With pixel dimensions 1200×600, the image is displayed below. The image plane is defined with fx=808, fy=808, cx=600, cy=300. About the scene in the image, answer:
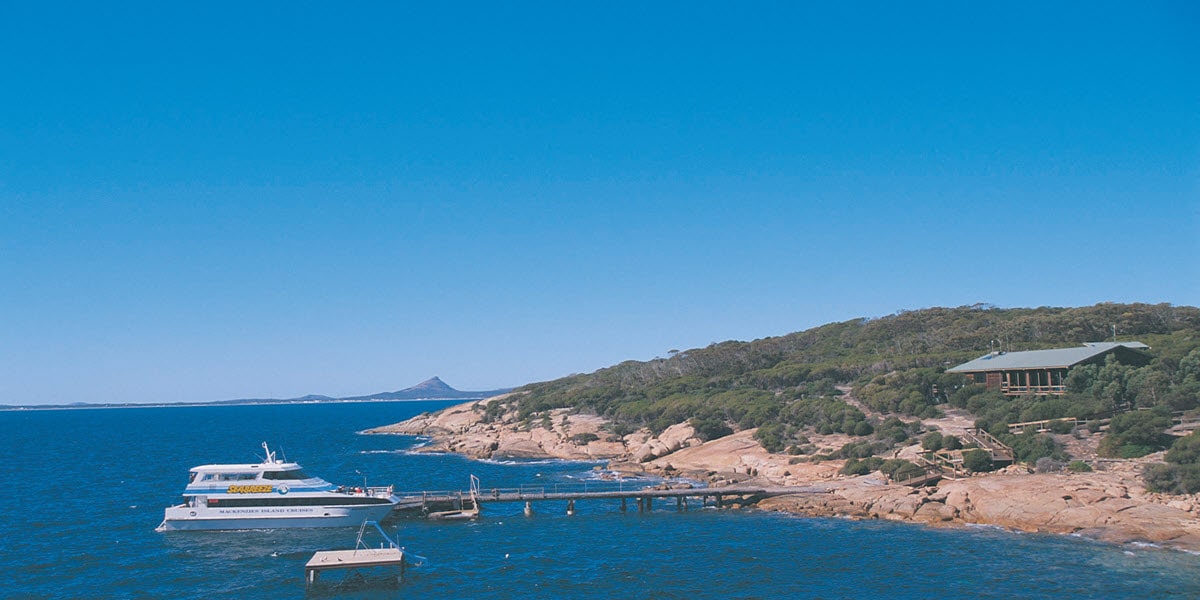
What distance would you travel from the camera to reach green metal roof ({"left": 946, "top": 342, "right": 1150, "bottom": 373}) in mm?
72438

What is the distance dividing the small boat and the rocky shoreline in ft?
92.7

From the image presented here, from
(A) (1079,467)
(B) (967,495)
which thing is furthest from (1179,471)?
(B) (967,495)

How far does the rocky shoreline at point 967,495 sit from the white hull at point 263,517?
28327 millimetres

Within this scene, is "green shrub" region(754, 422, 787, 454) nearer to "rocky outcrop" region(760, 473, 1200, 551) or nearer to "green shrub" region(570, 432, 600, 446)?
"rocky outcrop" region(760, 473, 1200, 551)

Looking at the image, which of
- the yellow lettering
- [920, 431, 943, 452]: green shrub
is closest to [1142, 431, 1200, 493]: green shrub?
[920, 431, 943, 452]: green shrub

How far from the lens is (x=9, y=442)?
150 meters

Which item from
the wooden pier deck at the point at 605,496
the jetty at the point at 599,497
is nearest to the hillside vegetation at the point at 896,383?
the wooden pier deck at the point at 605,496

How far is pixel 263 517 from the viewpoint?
51875 mm

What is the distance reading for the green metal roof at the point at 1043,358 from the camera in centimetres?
7244

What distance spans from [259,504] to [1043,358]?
68.5 meters

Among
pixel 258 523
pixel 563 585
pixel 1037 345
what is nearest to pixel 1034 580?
pixel 563 585

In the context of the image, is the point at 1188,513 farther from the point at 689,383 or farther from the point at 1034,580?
the point at 689,383

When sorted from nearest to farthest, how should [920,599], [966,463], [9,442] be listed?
[920,599], [966,463], [9,442]

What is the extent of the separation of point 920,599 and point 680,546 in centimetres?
1465
